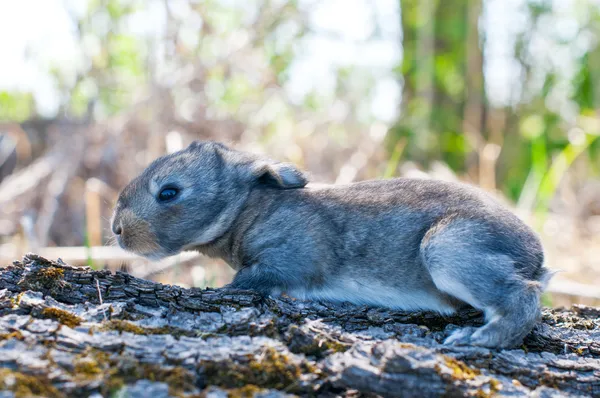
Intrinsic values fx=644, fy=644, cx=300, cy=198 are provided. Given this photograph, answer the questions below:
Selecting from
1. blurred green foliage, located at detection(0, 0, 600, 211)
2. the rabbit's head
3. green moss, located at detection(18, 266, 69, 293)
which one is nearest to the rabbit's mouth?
the rabbit's head

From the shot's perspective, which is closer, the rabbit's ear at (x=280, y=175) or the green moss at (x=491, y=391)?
the green moss at (x=491, y=391)

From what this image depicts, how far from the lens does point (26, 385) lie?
2.02 m

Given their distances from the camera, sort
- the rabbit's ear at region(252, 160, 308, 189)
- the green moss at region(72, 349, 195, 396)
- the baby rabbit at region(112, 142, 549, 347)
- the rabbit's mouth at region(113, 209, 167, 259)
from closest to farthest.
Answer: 1. the green moss at region(72, 349, 195, 396)
2. the baby rabbit at region(112, 142, 549, 347)
3. the rabbit's mouth at region(113, 209, 167, 259)
4. the rabbit's ear at region(252, 160, 308, 189)

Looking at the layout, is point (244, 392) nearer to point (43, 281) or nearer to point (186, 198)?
point (43, 281)

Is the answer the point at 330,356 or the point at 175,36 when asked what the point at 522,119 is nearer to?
the point at 175,36

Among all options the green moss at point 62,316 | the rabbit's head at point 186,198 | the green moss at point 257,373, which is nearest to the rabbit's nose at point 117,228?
the rabbit's head at point 186,198

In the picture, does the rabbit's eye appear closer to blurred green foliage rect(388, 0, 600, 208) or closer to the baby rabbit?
the baby rabbit

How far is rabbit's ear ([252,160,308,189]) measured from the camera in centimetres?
380

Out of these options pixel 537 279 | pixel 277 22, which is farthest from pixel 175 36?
pixel 537 279

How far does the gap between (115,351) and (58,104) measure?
783cm

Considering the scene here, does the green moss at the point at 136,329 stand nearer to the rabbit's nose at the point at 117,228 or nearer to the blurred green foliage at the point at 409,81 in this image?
the rabbit's nose at the point at 117,228

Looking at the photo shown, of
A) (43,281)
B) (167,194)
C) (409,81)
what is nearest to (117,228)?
(167,194)

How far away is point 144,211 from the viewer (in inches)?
143

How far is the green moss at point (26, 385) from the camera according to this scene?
197 centimetres
